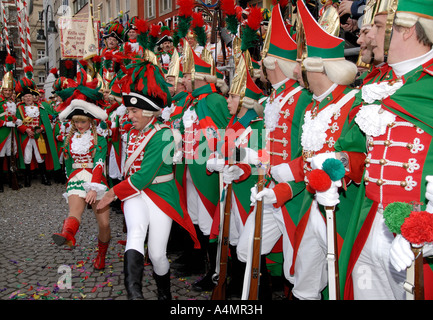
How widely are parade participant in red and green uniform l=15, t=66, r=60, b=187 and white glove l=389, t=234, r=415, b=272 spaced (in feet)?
31.4

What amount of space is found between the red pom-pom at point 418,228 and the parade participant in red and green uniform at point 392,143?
11.3 inches

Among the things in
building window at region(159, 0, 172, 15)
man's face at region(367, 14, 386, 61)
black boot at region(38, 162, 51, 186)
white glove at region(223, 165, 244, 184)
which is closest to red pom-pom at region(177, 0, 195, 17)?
white glove at region(223, 165, 244, 184)

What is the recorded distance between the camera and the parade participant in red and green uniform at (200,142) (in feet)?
14.9

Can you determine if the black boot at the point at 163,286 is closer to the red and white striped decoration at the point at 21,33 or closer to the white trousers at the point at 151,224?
the white trousers at the point at 151,224

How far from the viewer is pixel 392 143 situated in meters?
2.09

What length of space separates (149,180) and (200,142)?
Answer: 150cm

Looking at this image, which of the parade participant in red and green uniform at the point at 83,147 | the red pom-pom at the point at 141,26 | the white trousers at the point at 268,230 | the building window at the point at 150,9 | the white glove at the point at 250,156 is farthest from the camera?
the building window at the point at 150,9

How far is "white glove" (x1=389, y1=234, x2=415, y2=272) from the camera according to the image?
5.47 feet

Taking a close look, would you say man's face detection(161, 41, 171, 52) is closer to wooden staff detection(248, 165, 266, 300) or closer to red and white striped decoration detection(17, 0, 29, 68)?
wooden staff detection(248, 165, 266, 300)

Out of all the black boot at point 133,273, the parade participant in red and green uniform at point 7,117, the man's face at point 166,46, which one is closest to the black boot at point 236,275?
the black boot at point 133,273

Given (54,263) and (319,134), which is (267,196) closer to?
(319,134)

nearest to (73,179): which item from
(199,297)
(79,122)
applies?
(79,122)
